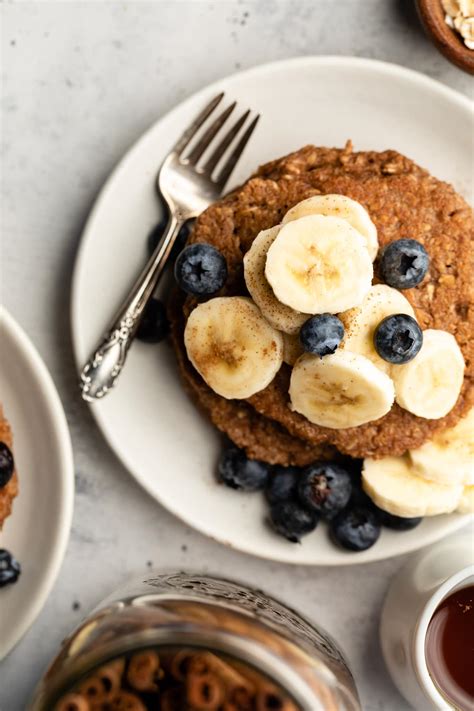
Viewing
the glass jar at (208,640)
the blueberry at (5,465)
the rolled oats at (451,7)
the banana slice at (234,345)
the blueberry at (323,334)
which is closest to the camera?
the glass jar at (208,640)

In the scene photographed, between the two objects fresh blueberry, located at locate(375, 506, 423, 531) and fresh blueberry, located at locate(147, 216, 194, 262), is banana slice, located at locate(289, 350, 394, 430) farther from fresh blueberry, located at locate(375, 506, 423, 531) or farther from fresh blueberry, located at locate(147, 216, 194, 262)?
fresh blueberry, located at locate(147, 216, 194, 262)

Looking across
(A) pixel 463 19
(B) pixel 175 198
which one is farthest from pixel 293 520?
(A) pixel 463 19

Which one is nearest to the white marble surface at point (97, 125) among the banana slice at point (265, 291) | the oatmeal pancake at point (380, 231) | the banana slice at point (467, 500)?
the oatmeal pancake at point (380, 231)

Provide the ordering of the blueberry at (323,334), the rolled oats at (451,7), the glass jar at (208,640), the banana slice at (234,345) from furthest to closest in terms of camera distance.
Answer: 1. the rolled oats at (451,7)
2. the banana slice at (234,345)
3. the blueberry at (323,334)
4. the glass jar at (208,640)

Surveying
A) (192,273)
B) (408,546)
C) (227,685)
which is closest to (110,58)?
(192,273)

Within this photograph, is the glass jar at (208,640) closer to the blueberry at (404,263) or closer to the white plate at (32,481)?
the white plate at (32,481)

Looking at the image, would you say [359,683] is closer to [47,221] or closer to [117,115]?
[47,221]
